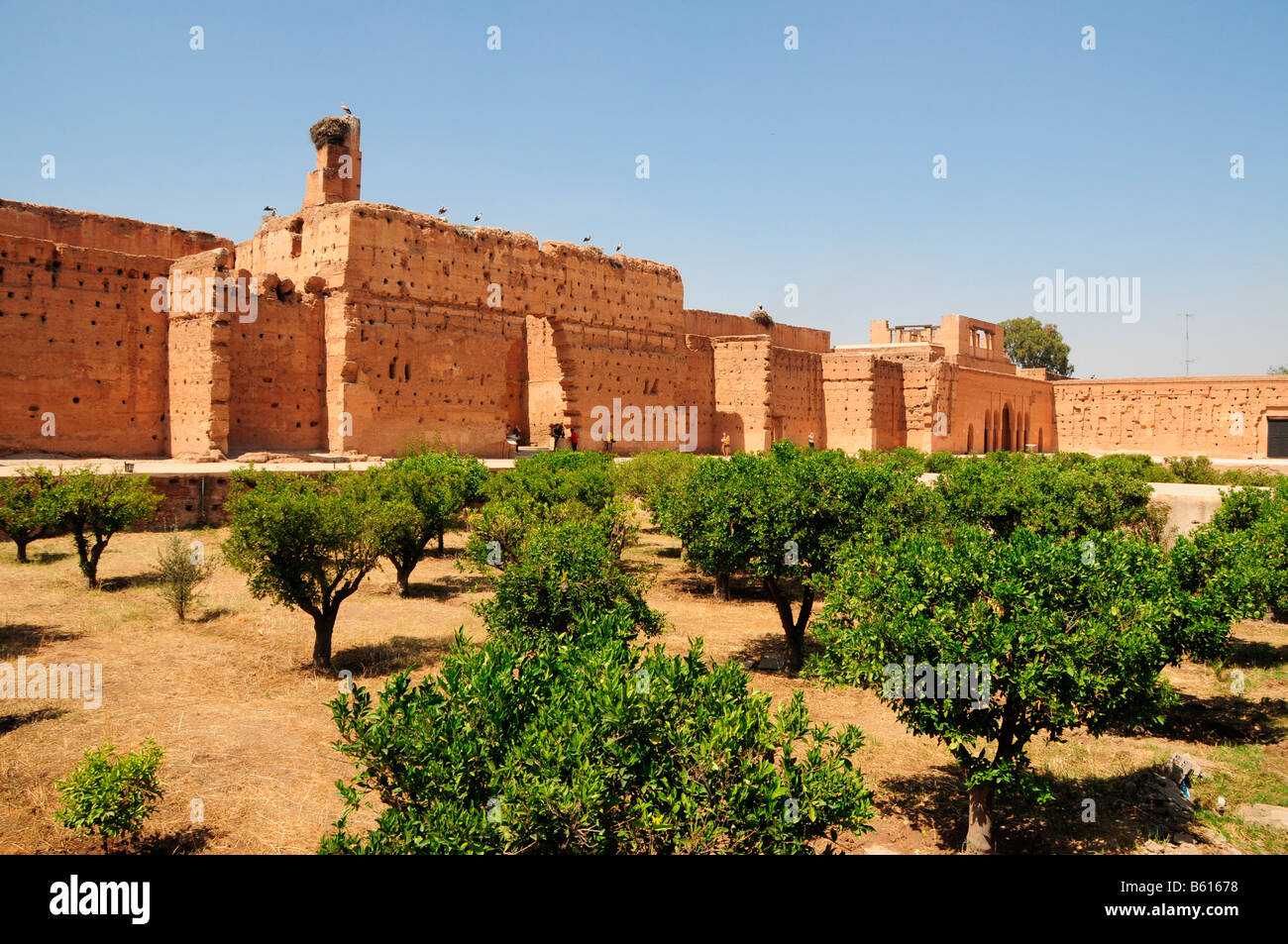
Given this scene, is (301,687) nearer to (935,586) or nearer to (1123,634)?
(935,586)

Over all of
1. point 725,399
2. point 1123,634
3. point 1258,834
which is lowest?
point 1258,834

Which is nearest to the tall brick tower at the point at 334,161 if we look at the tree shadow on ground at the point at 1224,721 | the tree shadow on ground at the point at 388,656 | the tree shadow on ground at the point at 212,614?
the tree shadow on ground at the point at 212,614

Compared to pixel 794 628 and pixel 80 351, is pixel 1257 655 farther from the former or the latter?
pixel 80 351

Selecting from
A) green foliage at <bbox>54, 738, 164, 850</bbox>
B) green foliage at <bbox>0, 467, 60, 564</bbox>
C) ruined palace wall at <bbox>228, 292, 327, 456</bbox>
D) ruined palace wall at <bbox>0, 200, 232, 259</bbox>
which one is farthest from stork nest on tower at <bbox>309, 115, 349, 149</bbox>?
green foliage at <bbox>54, 738, 164, 850</bbox>

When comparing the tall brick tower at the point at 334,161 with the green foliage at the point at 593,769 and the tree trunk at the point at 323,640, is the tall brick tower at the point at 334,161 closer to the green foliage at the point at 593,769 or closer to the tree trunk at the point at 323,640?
the tree trunk at the point at 323,640

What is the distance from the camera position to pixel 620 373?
104 ft

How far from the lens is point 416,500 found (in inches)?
591

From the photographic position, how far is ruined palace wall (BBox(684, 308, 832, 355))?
3762cm

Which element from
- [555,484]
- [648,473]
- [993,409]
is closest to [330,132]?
[648,473]

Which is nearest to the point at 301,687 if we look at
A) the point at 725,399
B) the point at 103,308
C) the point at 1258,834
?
the point at 1258,834

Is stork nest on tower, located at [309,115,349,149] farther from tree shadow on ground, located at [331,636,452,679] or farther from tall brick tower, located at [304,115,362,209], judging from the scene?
tree shadow on ground, located at [331,636,452,679]

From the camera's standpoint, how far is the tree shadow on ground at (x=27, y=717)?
8.29 metres

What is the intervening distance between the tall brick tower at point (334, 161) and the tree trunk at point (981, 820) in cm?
2578

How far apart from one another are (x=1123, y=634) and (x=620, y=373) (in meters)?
26.3
